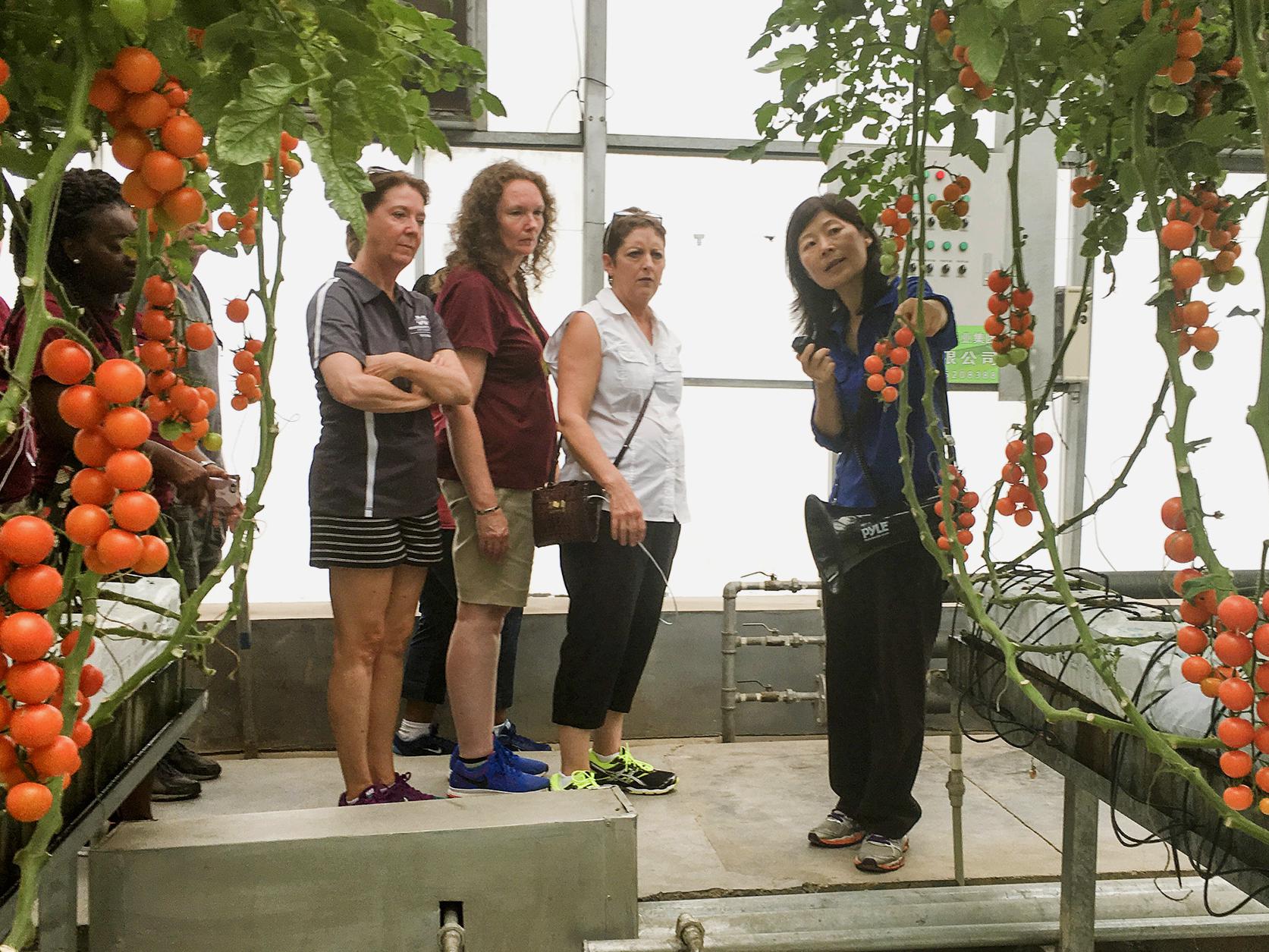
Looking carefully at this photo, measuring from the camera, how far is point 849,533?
2.53 metres

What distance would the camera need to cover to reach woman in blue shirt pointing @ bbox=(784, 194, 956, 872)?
251 centimetres

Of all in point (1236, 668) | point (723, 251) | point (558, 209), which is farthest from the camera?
point (723, 251)

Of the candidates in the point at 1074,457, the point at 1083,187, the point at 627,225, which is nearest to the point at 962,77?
the point at 1083,187

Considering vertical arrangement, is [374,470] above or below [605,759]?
above

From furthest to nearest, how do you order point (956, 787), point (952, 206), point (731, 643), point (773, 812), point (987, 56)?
point (731, 643) < point (773, 812) < point (956, 787) < point (952, 206) < point (987, 56)

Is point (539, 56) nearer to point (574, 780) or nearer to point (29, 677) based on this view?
point (574, 780)

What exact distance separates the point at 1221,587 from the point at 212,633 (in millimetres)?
917

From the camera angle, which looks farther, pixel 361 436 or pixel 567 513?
pixel 567 513

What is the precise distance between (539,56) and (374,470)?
2105 millimetres

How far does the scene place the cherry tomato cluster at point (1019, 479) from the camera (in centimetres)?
133

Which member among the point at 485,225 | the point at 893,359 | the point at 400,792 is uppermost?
the point at 485,225

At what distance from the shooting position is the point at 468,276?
9.45 ft

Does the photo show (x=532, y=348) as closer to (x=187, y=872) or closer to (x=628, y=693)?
(x=628, y=693)

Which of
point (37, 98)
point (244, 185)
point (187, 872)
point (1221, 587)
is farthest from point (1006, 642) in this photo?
point (187, 872)
